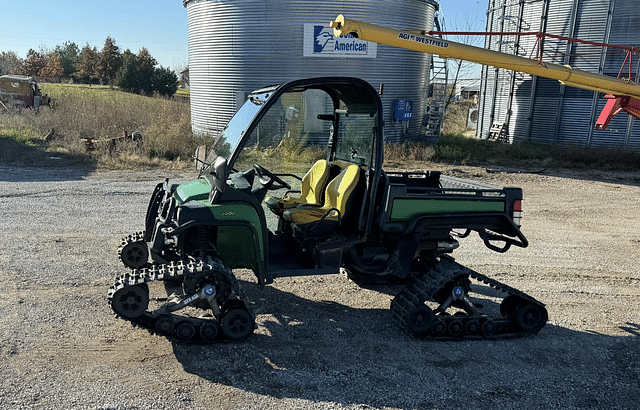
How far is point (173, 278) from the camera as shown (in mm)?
4207

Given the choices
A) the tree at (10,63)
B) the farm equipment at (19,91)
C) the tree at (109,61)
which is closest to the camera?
the farm equipment at (19,91)

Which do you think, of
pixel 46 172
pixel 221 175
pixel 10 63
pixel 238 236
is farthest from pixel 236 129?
pixel 10 63

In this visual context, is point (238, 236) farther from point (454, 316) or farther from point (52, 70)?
point (52, 70)

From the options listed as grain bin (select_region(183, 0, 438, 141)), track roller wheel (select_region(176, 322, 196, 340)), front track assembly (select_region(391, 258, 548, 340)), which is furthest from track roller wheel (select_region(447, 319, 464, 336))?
grain bin (select_region(183, 0, 438, 141))

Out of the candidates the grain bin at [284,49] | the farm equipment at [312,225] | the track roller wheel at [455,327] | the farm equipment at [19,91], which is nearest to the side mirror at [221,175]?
the farm equipment at [312,225]

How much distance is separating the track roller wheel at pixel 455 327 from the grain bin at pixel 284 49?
1268 centimetres

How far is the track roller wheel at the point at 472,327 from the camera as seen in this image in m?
4.83

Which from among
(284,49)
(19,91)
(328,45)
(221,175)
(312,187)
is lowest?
(312,187)

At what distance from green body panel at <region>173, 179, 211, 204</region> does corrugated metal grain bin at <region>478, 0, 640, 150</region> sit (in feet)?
57.8

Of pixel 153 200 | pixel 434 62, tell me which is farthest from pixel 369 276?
pixel 434 62

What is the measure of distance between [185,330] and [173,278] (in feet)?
1.49

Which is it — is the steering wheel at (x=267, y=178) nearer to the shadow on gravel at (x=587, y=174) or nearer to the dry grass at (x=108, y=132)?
the dry grass at (x=108, y=132)

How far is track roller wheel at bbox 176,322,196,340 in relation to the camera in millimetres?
4215

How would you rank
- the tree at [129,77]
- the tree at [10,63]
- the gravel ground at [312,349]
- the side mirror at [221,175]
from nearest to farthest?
1. the gravel ground at [312,349]
2. the side mirror at [221,175]
3. the tree at [129,77]
4. the tree at [10,63]
